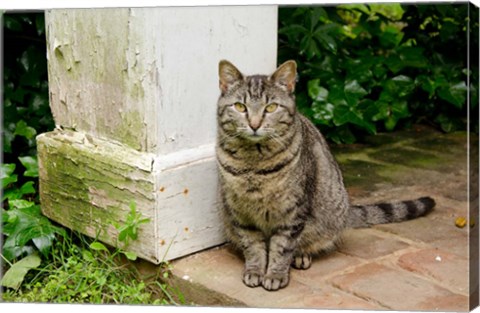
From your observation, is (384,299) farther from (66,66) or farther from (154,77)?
(66,66)

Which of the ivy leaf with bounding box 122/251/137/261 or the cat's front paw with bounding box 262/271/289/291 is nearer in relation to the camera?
the cat's front paw with bounding box 262/271/289/291

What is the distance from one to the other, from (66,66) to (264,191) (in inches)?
40.9

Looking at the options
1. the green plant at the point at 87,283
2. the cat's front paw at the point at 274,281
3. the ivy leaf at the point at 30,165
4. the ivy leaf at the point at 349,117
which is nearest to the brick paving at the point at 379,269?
the cat's front paw at the point at 274,281

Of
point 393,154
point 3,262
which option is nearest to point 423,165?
point 393,154

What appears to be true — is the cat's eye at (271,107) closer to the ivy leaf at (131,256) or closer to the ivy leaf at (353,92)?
the ivy leaf at (131,256)

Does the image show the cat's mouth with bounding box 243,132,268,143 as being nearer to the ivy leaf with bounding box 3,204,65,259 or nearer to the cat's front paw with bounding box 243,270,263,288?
the cat's front paw with bounding box 243,270,263,288

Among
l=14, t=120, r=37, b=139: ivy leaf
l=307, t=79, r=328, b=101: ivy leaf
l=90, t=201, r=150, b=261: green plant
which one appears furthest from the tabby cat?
l=14, t=120, r=37, b=139: ivy leaf

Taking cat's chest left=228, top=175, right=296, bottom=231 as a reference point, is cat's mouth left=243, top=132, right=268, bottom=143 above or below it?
above

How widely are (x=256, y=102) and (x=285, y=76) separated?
0.16 meters

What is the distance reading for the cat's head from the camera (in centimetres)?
273

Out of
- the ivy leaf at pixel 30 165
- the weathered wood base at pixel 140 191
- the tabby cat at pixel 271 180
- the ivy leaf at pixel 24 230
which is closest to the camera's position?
the tabby cat at pixel 271 180

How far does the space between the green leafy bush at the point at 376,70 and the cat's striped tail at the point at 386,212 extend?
3.18ft

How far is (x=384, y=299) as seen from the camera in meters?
2.64

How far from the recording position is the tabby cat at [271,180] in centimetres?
276
